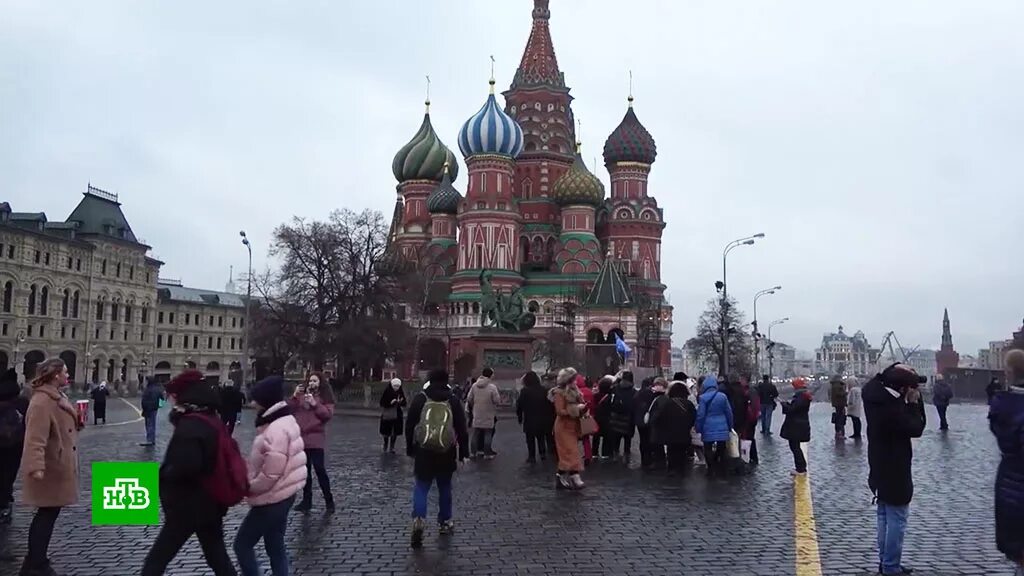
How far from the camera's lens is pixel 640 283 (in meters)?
73.2

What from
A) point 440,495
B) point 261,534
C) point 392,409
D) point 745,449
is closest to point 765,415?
point 745,449

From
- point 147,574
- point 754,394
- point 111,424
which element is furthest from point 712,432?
point 111,424

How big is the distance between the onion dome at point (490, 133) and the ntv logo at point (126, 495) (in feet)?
214

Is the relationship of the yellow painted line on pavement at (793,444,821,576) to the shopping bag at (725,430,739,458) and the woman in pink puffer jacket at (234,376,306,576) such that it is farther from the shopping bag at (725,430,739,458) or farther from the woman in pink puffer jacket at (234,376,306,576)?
the woman in pink puffer jacket at (234,376,306,576)

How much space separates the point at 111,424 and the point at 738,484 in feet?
66.6

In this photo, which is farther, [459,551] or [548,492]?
[548,492]

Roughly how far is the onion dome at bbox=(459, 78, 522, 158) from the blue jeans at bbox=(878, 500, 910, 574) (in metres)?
65.9

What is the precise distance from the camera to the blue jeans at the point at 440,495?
8434 mm

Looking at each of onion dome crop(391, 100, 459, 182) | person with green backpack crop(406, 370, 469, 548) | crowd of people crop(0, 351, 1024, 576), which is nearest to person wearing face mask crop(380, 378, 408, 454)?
crowd of people crop(0, 351, 1024, 576)

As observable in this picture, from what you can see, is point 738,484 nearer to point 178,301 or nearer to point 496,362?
point 496,362

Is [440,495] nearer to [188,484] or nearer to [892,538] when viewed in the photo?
[188,484]

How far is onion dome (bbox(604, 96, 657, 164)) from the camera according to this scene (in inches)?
3091

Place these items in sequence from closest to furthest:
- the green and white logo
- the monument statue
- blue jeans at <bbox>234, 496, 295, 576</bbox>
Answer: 1. blue jeans at <bbox>234, 496, 295, 576</bbox>
2. the green and white logo
3. the monument statue

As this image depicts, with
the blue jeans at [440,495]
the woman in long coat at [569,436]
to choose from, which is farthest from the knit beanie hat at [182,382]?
the woman in long coat at [569,436]
